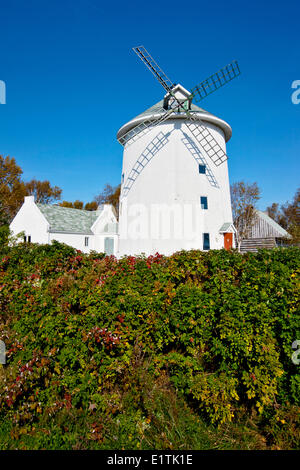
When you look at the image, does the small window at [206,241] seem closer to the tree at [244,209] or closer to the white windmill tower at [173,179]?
the white windmill tower at [173,179]

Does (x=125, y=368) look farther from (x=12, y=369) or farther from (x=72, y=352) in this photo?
(x=12, y=369)

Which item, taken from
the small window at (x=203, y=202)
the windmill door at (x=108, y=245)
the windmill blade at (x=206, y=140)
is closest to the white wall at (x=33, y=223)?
the windmill door at (x=108, y=245)

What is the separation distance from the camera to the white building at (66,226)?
2295cm

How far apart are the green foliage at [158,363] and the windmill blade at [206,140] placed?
13.0 m

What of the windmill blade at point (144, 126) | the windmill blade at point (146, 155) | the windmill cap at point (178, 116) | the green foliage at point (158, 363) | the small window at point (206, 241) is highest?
the windmill cap at point (178, 116)

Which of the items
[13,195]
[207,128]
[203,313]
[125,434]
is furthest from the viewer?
[13,195]

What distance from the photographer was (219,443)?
144 inches

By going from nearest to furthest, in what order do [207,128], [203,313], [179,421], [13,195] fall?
1. [179,421]
2. [203,313]
3. [207,128]
4. [13,195]

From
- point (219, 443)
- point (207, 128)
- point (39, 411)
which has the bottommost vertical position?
point (219, 443)

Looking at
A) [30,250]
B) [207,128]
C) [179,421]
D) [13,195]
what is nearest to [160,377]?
[179,421]

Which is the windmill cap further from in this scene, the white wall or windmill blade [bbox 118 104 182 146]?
the white wall

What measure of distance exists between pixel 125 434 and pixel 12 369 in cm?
190

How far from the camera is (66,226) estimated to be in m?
23.9

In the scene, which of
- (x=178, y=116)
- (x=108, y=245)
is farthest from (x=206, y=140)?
(x=108, y=245)
